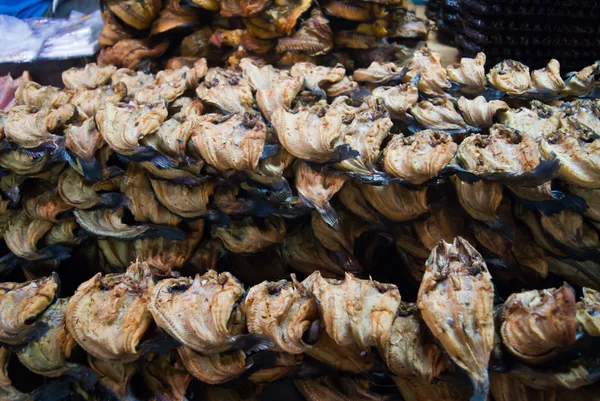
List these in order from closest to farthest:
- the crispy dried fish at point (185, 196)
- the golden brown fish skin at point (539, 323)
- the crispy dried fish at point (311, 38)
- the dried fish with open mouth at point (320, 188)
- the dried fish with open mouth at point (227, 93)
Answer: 1. the golden brown fish skin at point (539, 323)
2. the dried fish with open mouth at point (320, 188)
3. the crispy dried fish at point (185, 196)
4. the dried fish with open mouth at point (227, 93)
5. the crispy dried fish at point (311, 38)

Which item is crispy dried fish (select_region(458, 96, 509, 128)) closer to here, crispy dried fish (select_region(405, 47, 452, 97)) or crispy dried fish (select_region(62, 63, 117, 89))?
crispy dried fish (select_region(405, 47, 452, 97))

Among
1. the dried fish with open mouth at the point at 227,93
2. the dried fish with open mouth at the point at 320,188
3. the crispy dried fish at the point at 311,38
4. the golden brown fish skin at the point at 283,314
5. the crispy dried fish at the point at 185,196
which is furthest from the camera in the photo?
the crispy dried fish at the point at 311,38

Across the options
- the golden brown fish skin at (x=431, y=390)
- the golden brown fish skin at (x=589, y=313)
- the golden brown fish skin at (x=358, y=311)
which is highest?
the golden brown fish skin at (x=589, y=313)

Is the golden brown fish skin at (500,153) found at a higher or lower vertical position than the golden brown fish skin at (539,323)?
higher

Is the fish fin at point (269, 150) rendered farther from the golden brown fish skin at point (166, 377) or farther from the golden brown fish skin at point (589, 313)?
the golden brown fish skin at point (589, 313)

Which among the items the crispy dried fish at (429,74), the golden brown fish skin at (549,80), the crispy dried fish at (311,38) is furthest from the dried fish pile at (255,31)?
the golden brown fish skin at (549,80)

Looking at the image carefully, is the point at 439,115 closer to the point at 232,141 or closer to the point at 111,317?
the point at 232,141

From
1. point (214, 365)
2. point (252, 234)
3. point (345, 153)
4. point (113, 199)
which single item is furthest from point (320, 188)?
point (113, 199)
